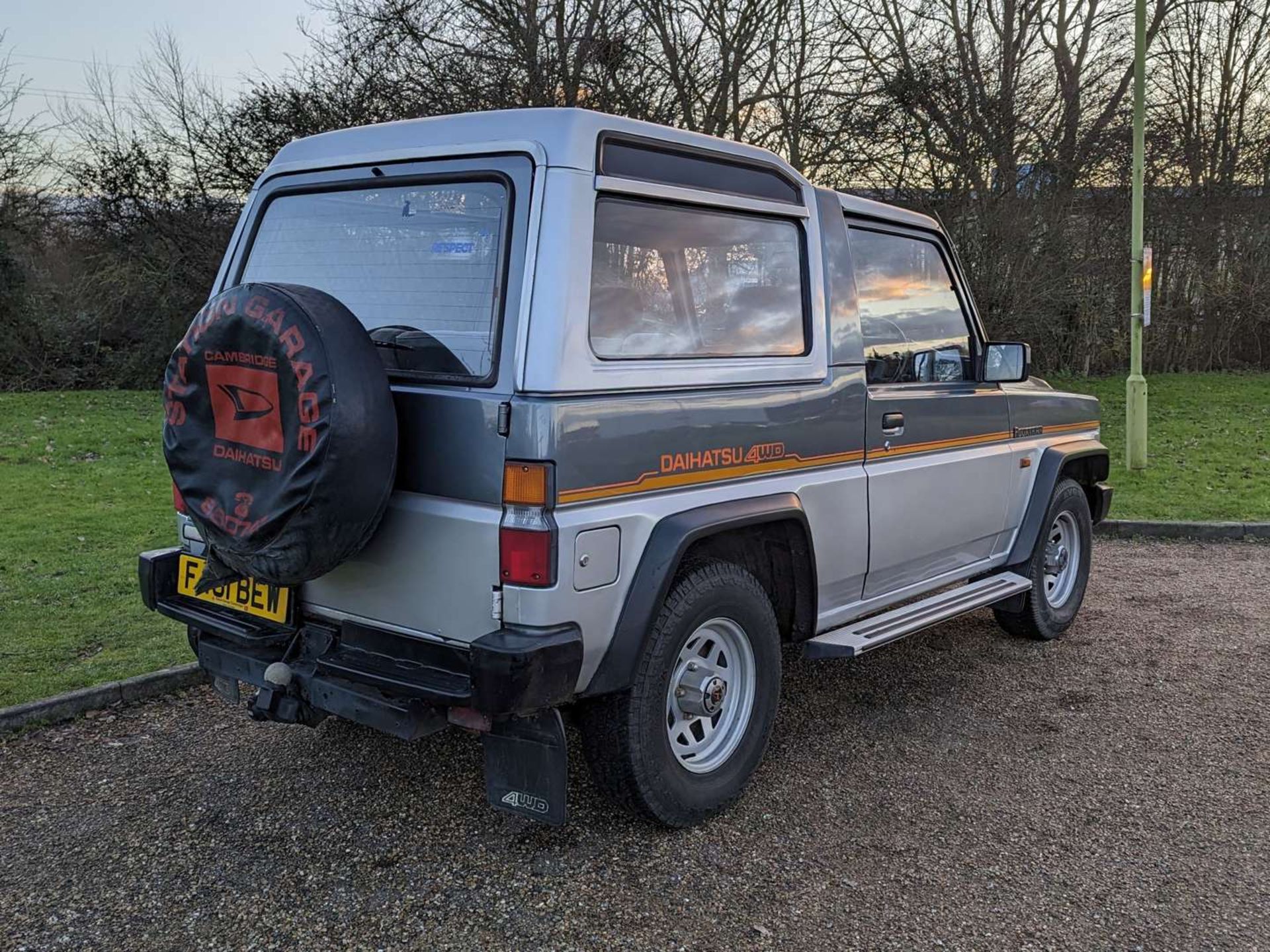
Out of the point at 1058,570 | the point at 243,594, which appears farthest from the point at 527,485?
the point at 1058,570

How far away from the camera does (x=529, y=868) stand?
309cm

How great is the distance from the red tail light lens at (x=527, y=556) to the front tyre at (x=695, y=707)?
53 centimetres

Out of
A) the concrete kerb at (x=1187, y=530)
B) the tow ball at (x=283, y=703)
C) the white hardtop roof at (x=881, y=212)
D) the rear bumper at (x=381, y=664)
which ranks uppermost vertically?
the white hardtop roof at (x=881, y=212)

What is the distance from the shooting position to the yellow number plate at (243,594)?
3223mm

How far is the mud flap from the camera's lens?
289cm

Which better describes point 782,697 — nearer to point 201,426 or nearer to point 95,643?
point 201,426

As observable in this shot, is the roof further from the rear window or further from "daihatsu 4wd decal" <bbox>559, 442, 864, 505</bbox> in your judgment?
"daihatsu 4wd decal" <bbox>559, 442, 864, 505</bbox>

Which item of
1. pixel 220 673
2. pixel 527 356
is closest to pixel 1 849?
pixel 220 673

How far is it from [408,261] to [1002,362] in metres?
2.83

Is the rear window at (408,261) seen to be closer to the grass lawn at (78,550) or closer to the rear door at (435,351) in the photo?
the rear door at (435,351)

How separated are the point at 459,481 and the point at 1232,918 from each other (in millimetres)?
2496

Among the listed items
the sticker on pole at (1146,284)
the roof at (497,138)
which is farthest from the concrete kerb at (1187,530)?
the roof at (497,138)

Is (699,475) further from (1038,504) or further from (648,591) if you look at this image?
(1038,504)

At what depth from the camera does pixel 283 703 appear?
3113 mm
